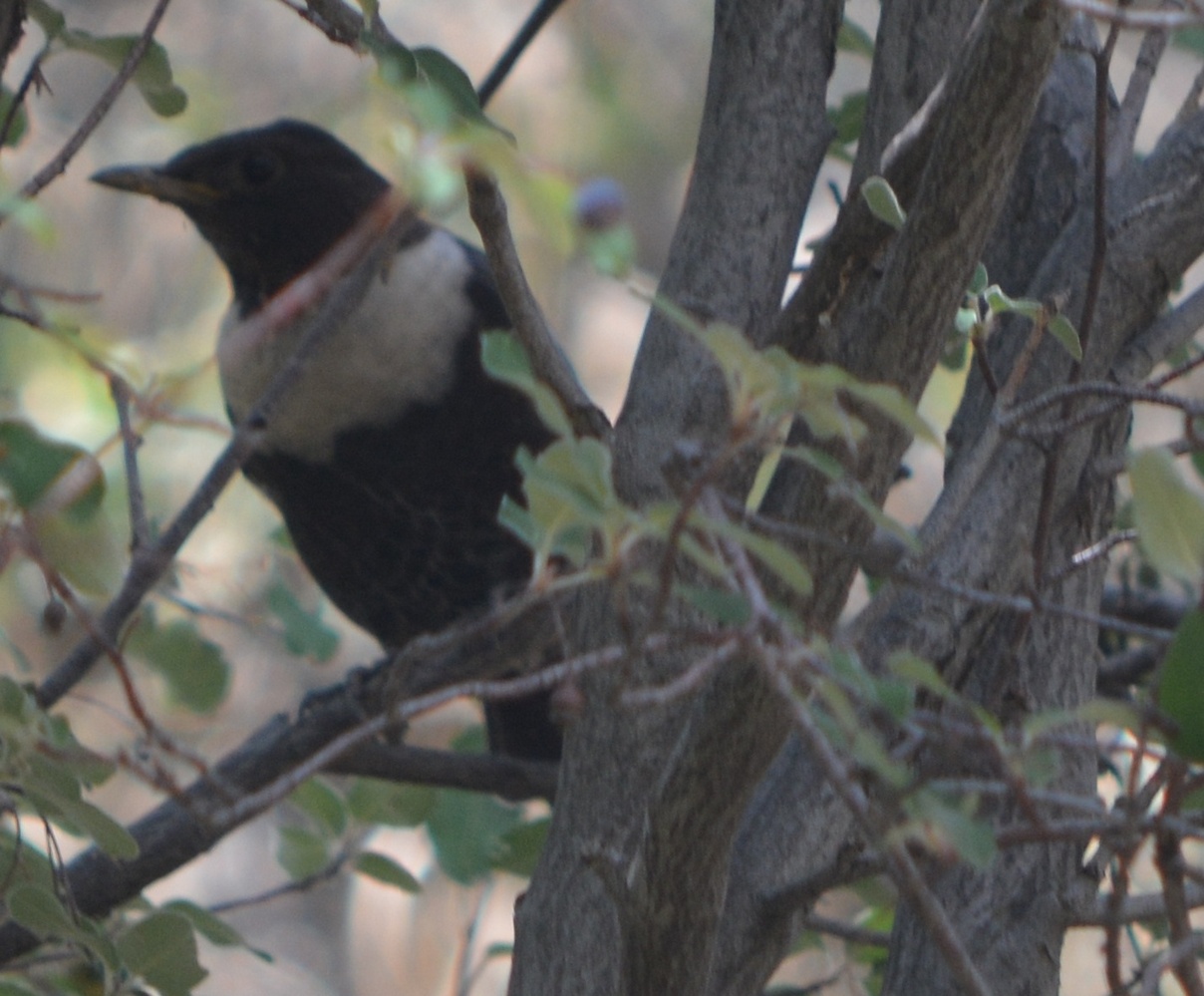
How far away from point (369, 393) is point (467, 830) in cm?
61

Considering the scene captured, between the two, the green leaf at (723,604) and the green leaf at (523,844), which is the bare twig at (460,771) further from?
the green leaf at (723,604)

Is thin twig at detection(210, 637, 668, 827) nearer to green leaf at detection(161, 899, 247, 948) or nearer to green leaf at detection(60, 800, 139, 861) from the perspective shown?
green leaf at detection(60, 800, 139, 861)

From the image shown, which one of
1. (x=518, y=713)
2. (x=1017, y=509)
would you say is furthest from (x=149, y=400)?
(x=518, y=713)

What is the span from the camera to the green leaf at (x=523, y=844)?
5.49 ft

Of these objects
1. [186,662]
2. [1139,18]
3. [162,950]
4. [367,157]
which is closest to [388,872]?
[186,662]

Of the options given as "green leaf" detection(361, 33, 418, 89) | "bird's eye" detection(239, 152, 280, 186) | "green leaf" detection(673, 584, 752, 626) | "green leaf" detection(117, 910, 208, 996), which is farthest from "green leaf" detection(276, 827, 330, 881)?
"green leaf" detection(673, 584, 752, 626)

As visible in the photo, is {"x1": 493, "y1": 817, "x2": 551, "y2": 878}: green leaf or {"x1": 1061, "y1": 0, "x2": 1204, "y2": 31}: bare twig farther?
{"x1": 493, "y1": 817, "x2": 551, "y2": 878}: green leaf

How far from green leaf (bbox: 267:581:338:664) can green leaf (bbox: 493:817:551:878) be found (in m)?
0.34

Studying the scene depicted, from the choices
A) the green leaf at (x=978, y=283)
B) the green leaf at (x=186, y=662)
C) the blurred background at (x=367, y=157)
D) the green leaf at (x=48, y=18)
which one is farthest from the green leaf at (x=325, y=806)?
the blurred background at (x=367, y=157)

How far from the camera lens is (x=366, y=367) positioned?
2.10m

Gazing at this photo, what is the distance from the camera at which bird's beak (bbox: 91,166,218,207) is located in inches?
83.7

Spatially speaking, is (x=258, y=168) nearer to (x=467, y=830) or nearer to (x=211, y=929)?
(x=467, y=830)

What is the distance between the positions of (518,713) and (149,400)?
1.63m

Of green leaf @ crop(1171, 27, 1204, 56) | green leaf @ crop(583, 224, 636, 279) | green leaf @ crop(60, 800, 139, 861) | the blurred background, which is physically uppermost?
the blurred background
